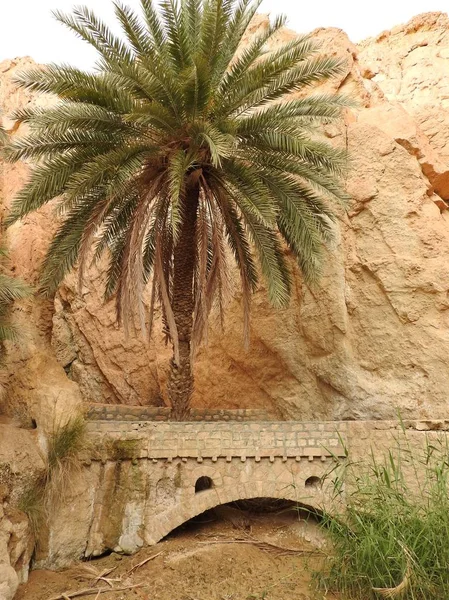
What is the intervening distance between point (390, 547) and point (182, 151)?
7110 millimetres

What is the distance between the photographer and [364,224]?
13.6 meters

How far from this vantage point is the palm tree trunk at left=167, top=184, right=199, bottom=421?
1081 centimetres

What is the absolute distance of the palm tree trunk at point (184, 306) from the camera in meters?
10.8

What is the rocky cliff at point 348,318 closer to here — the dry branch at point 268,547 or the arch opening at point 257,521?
the arch opening at point 257,521

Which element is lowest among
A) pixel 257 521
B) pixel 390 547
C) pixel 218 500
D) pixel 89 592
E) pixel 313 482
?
pixel 89 592

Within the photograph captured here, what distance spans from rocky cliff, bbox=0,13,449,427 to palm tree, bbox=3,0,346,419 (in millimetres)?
1989

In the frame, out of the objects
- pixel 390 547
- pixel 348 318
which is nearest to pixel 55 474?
pixel 390 547

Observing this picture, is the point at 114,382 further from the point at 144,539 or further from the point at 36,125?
the point at 36,125

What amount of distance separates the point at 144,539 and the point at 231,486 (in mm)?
1671

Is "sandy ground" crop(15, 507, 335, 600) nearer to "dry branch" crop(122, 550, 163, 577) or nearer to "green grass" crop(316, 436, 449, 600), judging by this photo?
"dry branch" crop(122, 550, 163, 577)

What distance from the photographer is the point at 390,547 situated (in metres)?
6.88

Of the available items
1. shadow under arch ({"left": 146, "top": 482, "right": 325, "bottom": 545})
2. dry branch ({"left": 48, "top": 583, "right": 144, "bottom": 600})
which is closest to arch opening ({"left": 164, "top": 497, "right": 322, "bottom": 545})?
shadow under arch ({"left": 146, "top": 482, "right": 325, "bottom": 545})

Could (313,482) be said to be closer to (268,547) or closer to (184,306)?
(268,547)

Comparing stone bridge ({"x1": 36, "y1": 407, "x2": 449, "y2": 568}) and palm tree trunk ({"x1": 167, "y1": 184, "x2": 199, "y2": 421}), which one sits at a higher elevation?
palm tree trunk ({"x1": 167, "y1": 184, "x2": 199, "y2": 421})
